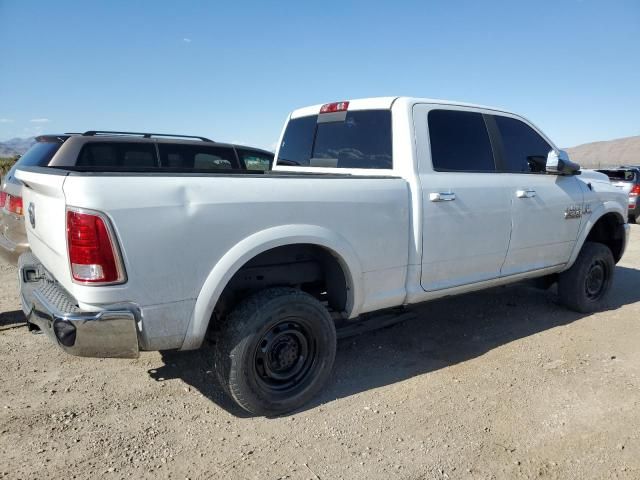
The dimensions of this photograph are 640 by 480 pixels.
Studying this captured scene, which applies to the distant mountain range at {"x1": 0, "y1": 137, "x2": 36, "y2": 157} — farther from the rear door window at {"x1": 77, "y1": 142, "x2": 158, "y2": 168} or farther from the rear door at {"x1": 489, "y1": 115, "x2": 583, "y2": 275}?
the rear door at {"x1": 489, "y1": 115, "x2": 583, "y2": 275}

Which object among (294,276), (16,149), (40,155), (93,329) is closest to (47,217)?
(93,329)

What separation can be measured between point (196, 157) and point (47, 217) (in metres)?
4.11

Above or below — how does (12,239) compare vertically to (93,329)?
below

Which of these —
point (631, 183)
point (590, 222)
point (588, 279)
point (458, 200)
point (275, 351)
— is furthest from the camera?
point (631, 183)

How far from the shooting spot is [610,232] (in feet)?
18.5

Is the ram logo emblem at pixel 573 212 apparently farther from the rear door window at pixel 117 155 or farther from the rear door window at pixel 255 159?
the rear door window at pixel 117 155

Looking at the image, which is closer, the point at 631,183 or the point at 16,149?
the point at 631,183

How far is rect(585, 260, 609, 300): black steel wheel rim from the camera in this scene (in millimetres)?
5324

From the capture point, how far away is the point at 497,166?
14.0 feet

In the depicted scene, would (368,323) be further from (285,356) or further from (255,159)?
(255,159)

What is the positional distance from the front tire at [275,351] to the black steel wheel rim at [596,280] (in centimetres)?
352

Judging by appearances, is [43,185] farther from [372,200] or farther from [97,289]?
[372,200]

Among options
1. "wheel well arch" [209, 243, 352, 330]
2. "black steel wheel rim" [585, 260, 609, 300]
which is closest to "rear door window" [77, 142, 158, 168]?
"wheel well arch" [209, 243, 352, 330]

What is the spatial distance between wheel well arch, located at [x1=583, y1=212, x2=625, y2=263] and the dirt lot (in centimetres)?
141
